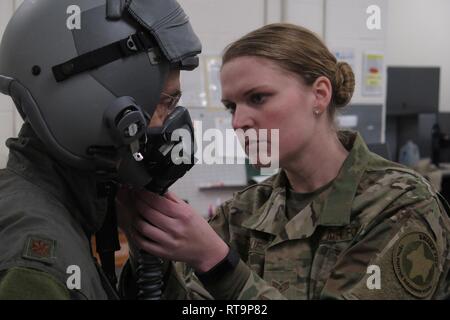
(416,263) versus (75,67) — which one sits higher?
(75,67)

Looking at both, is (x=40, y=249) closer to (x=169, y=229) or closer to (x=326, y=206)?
(x=169, y=229)

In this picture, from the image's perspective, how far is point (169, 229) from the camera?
80 cm

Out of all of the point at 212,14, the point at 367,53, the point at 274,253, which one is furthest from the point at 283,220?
the point at 367,53

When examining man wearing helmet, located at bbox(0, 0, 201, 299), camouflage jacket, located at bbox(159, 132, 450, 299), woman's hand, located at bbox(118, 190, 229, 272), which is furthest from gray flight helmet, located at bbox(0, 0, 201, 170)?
camouflage jacket, located at bbox(159, 132, 450, 299)

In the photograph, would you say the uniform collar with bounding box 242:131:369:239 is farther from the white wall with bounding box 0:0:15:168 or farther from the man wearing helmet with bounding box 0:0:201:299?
the white wall with bounding box 0:0:15:168

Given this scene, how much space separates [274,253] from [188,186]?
1.80m

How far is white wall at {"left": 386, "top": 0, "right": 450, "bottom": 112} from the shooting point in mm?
4676

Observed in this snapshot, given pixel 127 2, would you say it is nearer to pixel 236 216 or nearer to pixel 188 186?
pixel 236 216

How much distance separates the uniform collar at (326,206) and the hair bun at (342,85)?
10 centimetres

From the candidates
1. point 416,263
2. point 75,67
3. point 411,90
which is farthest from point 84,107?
point 411,90

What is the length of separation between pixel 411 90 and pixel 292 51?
3.24m

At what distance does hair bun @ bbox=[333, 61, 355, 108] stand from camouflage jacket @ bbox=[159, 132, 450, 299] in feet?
0.34

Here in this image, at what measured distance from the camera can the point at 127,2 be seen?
0.73m

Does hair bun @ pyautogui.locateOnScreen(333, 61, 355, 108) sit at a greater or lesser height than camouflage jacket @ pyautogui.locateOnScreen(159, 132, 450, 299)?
greater
